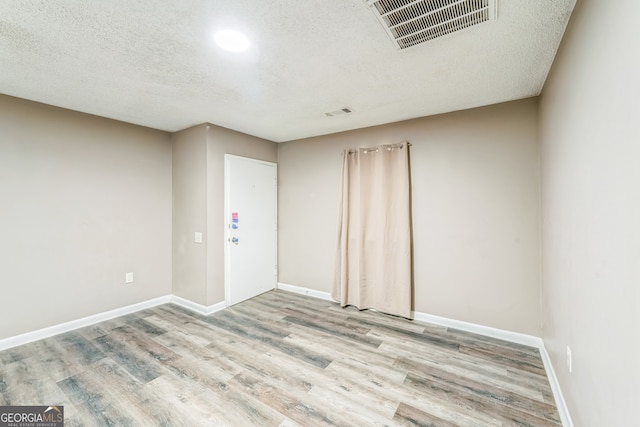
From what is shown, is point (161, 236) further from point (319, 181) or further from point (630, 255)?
point (630, 255)

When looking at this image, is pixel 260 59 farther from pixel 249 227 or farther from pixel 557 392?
pixel 557 392

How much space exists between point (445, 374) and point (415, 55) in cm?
249

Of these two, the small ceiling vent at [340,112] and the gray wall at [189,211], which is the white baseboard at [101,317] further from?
the small ceiling vent at [340,112]

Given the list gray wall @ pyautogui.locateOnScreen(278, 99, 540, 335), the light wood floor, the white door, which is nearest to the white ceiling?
gray wall @ pyautogui.locateOnScreen(278, 99, 540, 335)

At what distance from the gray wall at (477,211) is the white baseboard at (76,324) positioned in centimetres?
353

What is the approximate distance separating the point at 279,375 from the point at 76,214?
9.41ft

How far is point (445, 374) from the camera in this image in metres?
2.17

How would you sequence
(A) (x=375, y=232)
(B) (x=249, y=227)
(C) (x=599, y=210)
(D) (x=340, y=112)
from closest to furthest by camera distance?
(C) (x=599, y=210) < (D) (x=340, y=112) < (A) (x=375, y=232) < (B) (x=249, y=227)

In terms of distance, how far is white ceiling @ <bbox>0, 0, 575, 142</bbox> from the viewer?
57.6 inches

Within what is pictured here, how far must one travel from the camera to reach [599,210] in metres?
1.15

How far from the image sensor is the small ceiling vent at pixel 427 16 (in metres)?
1.39

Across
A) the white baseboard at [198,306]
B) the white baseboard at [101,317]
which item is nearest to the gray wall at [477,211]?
the white baseboard at [198,306]

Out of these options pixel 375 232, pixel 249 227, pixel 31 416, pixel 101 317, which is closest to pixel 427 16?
pixel 375 232

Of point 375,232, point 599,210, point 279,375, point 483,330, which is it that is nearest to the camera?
point 599,210
